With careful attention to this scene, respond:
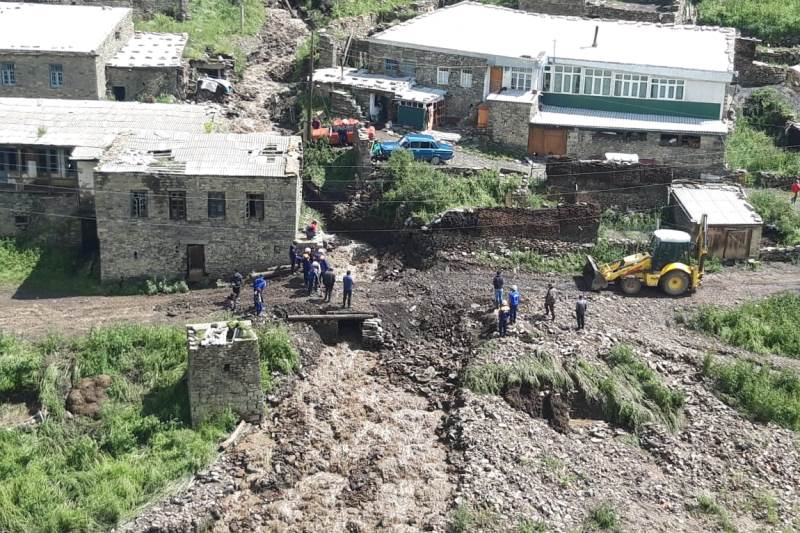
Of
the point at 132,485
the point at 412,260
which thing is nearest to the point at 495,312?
the point at 412,260

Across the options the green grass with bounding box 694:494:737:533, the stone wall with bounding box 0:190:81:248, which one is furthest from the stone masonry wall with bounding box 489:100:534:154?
the green grass with bounding box 694:494:737:533

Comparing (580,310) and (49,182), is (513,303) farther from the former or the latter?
(49,182)

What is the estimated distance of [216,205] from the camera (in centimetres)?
3803

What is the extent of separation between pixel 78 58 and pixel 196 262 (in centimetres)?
1195

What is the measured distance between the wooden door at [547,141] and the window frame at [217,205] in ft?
44.1

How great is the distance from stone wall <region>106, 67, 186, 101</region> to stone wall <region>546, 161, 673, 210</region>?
15029 millimetres

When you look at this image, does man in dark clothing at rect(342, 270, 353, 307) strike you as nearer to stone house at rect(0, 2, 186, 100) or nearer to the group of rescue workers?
the group of rescue workers

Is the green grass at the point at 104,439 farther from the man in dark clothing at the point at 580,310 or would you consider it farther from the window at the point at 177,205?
the man in dark clothing at the point at 580,310

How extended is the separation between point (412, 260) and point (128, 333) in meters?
10.0

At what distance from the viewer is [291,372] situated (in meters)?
33.2

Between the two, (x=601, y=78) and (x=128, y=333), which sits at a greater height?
(x=601, y=78)

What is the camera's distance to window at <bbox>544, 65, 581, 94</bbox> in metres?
48.2

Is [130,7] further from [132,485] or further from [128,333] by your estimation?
[132,485]

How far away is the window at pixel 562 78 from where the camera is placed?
48156 mm
